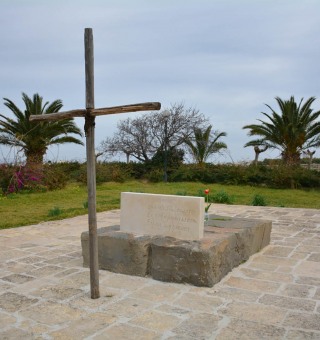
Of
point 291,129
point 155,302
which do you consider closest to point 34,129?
point 291,129

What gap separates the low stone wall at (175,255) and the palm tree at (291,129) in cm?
1472

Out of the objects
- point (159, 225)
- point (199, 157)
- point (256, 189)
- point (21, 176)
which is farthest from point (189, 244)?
point (199, 157)

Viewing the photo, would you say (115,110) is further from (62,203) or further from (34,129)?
(34,129)

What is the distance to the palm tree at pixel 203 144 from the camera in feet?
75.0

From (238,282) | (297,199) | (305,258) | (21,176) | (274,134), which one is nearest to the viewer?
(238,282)

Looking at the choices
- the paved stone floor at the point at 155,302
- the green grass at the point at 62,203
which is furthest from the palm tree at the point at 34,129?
the paved stone floor at the point at 155,302

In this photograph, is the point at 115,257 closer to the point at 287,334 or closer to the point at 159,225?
the point at 159,225

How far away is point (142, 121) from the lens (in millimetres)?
24203

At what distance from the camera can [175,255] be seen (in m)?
4.16

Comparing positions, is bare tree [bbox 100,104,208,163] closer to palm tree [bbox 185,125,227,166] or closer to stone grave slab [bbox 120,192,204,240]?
palm tree [bbox 185,125,227,166]

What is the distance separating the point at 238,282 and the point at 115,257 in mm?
1377

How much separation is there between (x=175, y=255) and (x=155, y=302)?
70cm

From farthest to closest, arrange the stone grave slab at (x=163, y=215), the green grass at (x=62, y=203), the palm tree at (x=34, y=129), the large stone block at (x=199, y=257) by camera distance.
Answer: the palm tree at (x=34, y=129), the green grass at (x=62, y=203), the stone grave slab at (x=163, y=215), the large stone block at (x=199, y=257)

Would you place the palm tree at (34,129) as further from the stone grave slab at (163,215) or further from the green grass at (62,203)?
the stone grave slab at (163,215)
